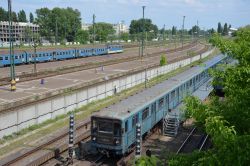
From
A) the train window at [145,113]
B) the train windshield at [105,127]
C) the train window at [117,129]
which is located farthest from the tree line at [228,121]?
the train window at [145,113]

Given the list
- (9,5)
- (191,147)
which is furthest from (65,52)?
(191,147)

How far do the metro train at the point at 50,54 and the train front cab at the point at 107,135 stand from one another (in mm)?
38090

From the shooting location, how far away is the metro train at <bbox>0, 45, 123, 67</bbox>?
60.1 m

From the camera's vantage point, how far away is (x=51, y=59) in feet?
235

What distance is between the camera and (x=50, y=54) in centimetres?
7075

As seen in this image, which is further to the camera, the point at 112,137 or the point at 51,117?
the point at 51,117

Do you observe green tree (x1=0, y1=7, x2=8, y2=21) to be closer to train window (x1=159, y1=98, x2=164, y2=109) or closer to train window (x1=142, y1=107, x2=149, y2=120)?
train window (x1=159, y1=98, x2=164, y2=109)

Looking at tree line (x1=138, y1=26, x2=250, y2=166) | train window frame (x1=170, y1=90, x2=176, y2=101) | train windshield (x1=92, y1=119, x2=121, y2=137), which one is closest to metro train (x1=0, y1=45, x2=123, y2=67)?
train window frame (x1=170, y1=90, x2=176, y2=101)

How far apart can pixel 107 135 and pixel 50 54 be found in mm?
54845

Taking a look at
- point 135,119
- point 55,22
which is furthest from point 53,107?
point 55,22

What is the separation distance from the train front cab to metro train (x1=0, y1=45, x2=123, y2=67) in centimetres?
3809

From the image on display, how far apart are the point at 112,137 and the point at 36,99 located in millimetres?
17915

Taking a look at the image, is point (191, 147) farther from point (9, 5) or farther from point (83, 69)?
point (83, 69)

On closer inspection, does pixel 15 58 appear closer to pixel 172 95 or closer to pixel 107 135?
pixel 172 95
